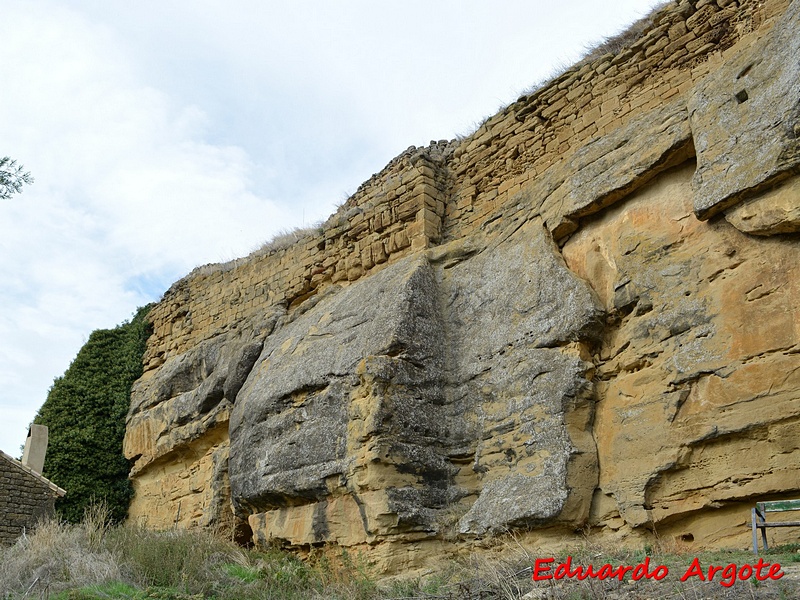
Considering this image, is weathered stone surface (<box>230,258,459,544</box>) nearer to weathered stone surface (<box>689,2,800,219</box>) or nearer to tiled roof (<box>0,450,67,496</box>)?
weathered stone surface (<box>689,2,800,219</box>)

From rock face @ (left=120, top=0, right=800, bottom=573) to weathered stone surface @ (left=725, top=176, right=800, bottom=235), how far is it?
0.02 meters

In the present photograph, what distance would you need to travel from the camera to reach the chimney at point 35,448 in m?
12.6

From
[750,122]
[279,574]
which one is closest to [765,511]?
[750,122]

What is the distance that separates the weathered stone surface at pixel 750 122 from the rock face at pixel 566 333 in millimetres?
17

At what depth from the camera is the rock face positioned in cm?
557

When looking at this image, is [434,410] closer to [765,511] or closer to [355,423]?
[355,423]

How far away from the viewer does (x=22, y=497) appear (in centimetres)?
1228

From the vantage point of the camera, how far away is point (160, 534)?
8.95 metres

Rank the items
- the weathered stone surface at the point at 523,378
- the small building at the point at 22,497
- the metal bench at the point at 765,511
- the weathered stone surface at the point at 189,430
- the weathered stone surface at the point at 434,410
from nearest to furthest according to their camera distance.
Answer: the metal bench at the point at 765,511 → the weathered stone surface at the point at 523,378 → the weathered stone surface at the point at 434,410 → the weathered stone surface at the point at 189,430 → the small building at the point at 22,497

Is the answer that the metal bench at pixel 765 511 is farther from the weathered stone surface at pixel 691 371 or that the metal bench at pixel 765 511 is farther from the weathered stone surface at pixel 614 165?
the weathered stone surface at pixel 614 165

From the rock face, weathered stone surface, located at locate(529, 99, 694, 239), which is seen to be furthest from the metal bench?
weathered stone surface, located at locate(529, 99, 694, 239)

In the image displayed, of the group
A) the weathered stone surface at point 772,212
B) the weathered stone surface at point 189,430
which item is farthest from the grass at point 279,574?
the weathered stone surface at point 772,212

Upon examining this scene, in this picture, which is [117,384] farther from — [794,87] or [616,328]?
[794,87]

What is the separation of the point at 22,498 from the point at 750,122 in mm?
11720
